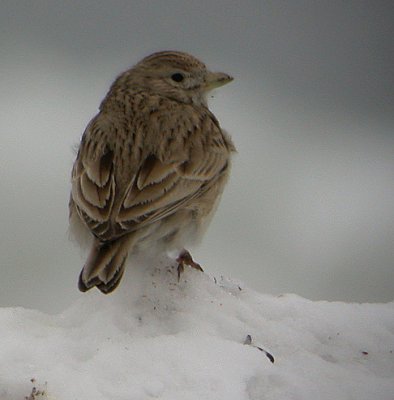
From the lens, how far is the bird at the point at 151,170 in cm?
540

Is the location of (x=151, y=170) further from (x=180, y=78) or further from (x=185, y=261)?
(x=180, y=78)

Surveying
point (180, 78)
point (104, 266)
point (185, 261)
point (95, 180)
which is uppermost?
point (180, 78)

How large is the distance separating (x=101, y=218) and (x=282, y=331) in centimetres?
111

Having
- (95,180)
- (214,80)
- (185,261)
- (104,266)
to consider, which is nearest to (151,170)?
(95,180)

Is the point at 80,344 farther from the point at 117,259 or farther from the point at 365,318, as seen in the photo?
the point at 365,318

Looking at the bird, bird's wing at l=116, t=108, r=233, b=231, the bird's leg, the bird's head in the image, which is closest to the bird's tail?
the bird

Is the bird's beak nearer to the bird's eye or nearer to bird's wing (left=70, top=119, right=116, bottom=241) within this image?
the bird's eye

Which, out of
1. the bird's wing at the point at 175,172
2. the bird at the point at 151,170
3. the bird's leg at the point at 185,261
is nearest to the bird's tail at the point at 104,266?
the bird at the point at 151,170

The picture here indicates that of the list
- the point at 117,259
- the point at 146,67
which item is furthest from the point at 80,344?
the point at 146,67

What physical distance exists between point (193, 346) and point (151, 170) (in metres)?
1.41

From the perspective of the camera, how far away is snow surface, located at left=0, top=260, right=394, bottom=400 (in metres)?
4.34

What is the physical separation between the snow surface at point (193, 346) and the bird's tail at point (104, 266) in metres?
0.15

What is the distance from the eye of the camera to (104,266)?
5.21 metres

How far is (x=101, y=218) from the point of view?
5.42 m
